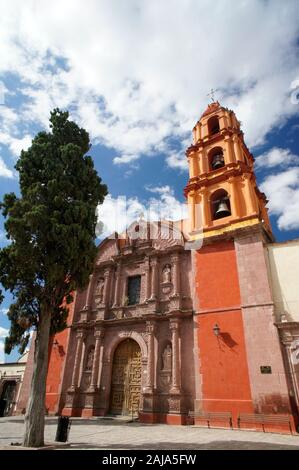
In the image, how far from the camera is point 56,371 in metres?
15.7

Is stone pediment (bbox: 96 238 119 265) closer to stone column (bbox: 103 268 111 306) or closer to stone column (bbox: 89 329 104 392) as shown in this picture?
stone column (bbox: 103 268 111 306)

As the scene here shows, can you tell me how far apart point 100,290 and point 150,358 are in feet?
17.5

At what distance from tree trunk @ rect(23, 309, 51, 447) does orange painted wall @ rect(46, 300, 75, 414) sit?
26.1 feet

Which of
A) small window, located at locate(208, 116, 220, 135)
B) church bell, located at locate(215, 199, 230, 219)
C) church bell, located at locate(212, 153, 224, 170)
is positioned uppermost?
small window, located at locate(208, 116, 220, 135)

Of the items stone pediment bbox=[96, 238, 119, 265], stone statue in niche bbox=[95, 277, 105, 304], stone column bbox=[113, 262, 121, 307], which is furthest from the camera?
stone pediment bbox=[96, 238, 119, 265]

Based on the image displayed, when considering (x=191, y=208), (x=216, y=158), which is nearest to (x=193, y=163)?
(x=216, y=158)

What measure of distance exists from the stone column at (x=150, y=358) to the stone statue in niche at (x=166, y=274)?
230 centimetres

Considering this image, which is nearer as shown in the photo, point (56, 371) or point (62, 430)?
point (62, 430)

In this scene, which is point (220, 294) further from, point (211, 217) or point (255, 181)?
point (255, 181)

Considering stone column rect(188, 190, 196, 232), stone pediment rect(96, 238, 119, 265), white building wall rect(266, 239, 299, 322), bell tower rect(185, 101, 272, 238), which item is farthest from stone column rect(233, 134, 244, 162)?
stone pediment rect(96, 238, 119, 265)

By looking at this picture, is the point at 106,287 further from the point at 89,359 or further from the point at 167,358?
the point at 167,358

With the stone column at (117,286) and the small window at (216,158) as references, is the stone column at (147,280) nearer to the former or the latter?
the stone column at (117,286)

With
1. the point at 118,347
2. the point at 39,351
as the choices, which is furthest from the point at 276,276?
the point at 39,351

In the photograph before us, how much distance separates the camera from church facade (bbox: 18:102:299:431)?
35.1ft
